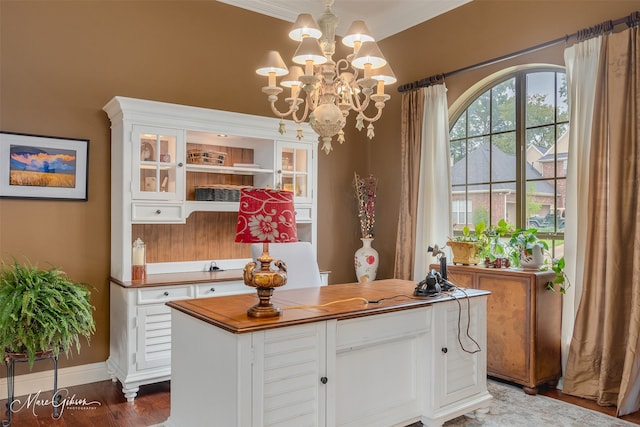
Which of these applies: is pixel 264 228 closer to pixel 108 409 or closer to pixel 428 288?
pixel 428 288

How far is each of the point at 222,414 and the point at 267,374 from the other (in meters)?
0.27

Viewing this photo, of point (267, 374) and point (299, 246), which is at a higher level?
point (299, 246)

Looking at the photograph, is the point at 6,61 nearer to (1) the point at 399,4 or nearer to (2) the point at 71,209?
(2) the point at 71,209

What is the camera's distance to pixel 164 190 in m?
3.70

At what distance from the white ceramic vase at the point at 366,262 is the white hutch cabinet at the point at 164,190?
87 centimetres

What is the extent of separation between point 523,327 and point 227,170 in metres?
2.64

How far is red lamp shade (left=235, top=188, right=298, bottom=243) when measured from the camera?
216cm

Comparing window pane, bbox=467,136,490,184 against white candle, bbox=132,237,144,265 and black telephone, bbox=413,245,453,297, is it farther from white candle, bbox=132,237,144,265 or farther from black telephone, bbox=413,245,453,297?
white candle, bbox=132,237,144,265

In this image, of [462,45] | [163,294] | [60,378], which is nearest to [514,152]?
[462,45]

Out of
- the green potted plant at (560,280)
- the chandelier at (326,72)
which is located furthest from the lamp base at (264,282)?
the green potted plant at (560,280)

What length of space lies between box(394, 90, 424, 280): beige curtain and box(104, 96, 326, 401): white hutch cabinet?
103cm

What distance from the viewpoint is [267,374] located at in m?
2.09

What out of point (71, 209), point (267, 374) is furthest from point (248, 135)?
point (267, 374)

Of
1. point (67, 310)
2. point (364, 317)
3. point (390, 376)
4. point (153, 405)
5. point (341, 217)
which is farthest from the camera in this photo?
point (341, 217)
